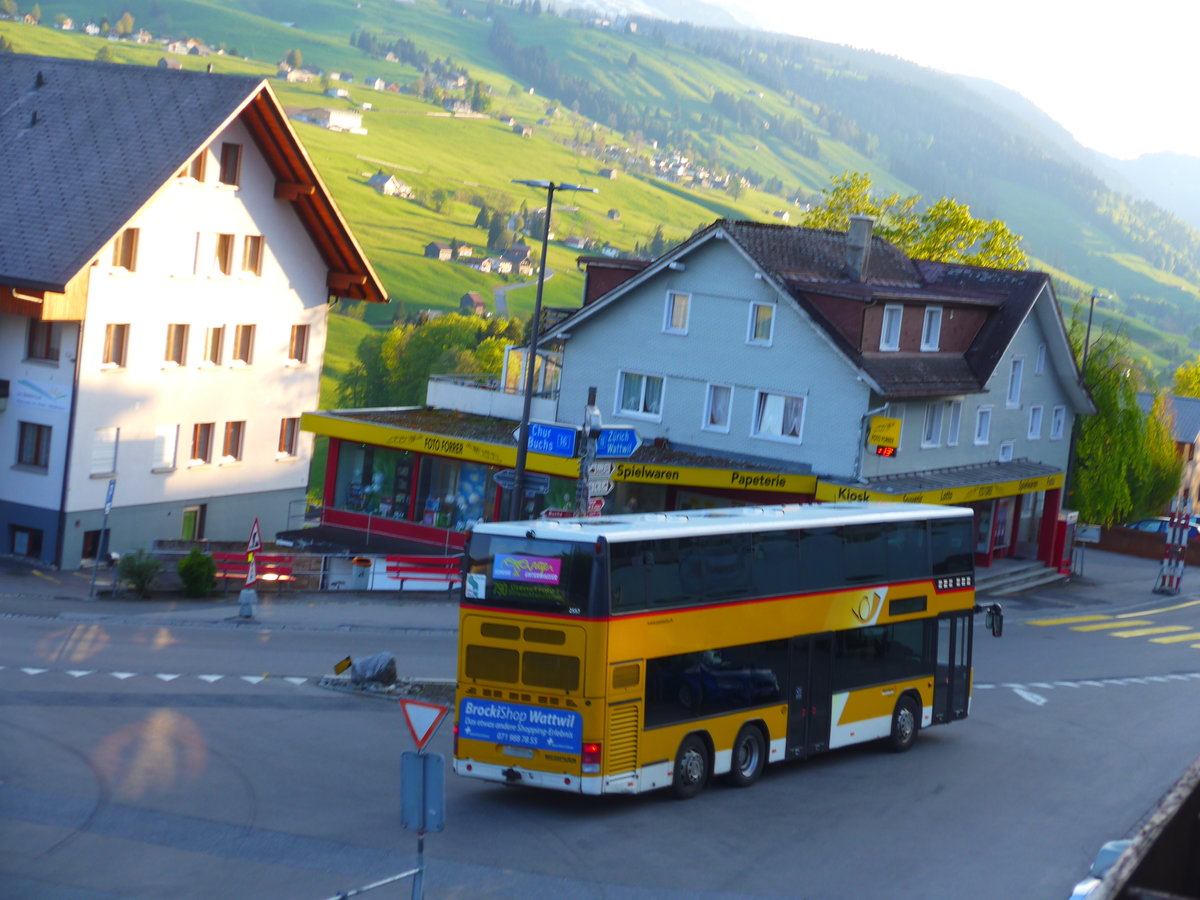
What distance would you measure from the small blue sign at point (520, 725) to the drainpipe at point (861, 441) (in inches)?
1039

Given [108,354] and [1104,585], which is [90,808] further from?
[1104,585]

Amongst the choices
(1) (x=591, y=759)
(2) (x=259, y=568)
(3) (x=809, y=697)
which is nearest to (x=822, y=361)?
(2) (x=259, y=568)

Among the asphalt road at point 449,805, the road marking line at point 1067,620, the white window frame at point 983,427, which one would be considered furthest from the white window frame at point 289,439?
the road marking line at point 1067,620

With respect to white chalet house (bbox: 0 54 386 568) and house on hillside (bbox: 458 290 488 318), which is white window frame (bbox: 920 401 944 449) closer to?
white chalet house (bbox: 0 54 386 568)

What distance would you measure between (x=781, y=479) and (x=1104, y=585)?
18.0m

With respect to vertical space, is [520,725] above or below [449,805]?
above

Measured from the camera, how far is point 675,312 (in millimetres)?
46969

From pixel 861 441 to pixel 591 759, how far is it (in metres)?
26.7

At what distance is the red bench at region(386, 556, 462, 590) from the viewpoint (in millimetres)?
40719

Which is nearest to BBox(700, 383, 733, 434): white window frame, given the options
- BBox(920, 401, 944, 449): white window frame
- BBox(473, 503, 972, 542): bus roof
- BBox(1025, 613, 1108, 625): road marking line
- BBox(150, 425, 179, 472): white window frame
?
BBox(920, 401, 944, 449): white window frame

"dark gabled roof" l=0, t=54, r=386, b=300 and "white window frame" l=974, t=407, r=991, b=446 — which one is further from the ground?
"dark gabled roof" l=0, t=54, r=386, b=300

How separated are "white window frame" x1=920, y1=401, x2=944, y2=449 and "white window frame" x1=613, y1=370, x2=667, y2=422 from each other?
26.7 ft

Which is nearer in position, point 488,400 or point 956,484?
point 956,484

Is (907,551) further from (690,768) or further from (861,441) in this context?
(861,441)
